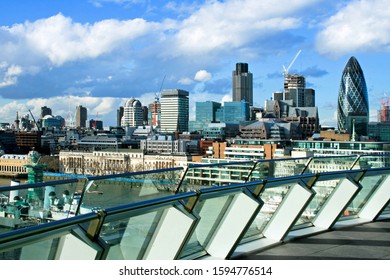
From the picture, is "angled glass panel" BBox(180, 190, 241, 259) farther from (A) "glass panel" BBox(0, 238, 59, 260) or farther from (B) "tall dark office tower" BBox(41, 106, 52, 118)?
(B) "tall dark office tower" BBox(41, 106, 52, 118)

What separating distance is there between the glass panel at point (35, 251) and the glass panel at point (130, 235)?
21 cm

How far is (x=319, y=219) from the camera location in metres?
3.52

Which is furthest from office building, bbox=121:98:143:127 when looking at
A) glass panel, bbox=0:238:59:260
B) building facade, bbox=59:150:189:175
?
glass panel, bbox=0:238:59:260

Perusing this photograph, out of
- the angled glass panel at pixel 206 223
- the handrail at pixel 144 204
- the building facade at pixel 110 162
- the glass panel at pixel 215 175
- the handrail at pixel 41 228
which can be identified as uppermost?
the glass panel at pixel 215 175

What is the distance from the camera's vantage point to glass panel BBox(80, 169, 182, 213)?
7.14 feet

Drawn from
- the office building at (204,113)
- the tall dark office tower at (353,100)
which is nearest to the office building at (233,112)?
the office building at (204,113)

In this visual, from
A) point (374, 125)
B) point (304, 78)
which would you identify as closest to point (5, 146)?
point (374, 125)

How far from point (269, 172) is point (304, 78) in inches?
4918

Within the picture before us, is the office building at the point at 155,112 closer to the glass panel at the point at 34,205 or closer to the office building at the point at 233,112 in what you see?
the office building at the point at 233,112

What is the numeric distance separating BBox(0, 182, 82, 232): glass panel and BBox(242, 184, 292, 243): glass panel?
1242mm

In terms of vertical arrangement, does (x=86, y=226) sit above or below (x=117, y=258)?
above

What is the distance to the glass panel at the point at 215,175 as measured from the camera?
274 centimetres

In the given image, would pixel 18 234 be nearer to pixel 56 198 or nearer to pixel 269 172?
pixel 56 198

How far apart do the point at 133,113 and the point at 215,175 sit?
126128 millimetres
